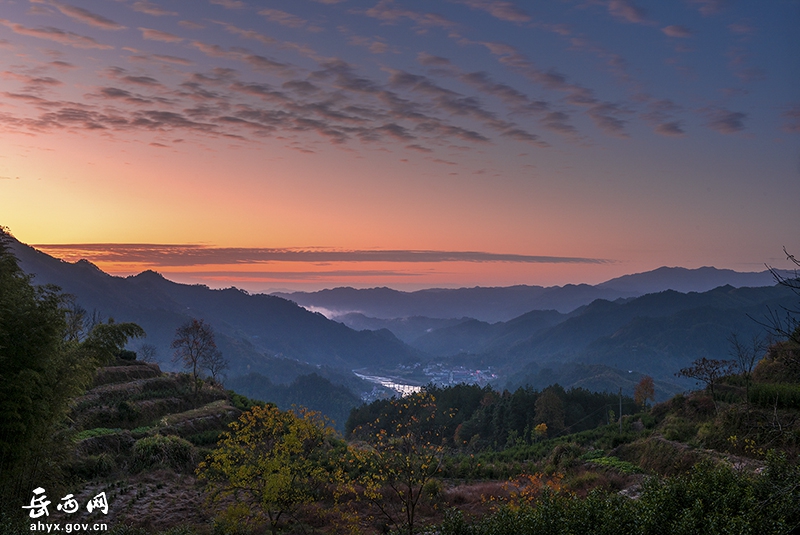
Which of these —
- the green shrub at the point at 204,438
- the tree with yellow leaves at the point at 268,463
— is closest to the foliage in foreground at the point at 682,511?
the tree with yellow leaves at the point at 268,463

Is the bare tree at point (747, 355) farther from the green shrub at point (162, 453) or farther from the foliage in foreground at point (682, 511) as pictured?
the green shrub at point (162, 453)

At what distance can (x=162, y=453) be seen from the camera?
2188 cm

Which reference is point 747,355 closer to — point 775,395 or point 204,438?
point 775,395

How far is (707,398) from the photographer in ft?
96.8

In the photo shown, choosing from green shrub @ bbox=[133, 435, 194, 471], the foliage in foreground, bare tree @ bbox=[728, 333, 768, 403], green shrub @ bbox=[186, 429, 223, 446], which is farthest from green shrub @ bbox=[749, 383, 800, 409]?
green shrub @ bbox=[186, 429, 223, 446]

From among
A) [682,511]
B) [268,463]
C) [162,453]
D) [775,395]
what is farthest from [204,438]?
[775,395]

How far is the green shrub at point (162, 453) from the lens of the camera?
69.8 feet

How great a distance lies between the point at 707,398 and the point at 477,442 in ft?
141

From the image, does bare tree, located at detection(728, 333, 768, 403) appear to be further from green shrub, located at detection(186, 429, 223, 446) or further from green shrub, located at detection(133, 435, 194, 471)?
green shrub, located at detection(186, 429, 223, 446)

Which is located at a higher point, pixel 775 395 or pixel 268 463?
pixel 775 395

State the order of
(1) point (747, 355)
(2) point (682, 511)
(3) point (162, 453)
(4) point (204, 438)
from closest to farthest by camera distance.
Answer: (2) point (682, 511)
(3) point (162, 453)
(4) point (204, 438)
(1) point (747, 355)

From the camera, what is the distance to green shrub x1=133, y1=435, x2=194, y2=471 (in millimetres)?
21281

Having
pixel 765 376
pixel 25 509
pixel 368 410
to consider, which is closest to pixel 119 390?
pixel 25 509

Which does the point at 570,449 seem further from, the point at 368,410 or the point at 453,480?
the point at 368,410
